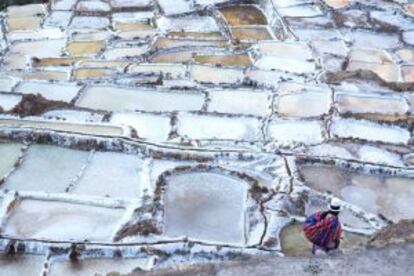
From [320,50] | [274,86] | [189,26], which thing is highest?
[189,26]

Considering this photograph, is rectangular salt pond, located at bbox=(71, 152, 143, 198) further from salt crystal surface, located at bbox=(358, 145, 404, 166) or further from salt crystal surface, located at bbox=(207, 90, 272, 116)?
salt crystal surface, located at bbox=(358, 145, 404, 166)

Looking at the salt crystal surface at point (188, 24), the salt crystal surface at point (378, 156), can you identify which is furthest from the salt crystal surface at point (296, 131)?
the salt crystal surface at point (188, 24)

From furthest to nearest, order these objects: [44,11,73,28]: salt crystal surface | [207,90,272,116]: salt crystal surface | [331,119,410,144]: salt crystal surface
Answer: [44,11,73,28]: salt crystal surface < [207,90,272,116]: salt crystal surface < [331,119,410,144]: salt crystal surface

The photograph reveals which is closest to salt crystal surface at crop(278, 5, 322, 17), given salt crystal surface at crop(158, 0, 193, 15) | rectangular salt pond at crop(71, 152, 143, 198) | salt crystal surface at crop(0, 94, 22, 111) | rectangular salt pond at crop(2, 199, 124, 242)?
salt crystal surface at crop(158, 0, 193, 15)

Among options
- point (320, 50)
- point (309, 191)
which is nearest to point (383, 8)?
point (320, 50)

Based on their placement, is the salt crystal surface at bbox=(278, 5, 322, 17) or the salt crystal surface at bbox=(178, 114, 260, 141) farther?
the salt crystal surface at bbox=(278, 5, 322, 17)

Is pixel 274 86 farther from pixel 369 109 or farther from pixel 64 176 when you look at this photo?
pixel 64 176

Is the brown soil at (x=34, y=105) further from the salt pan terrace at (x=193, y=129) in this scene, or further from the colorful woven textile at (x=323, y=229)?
the colorful woven textile at (x=323, y=229)
